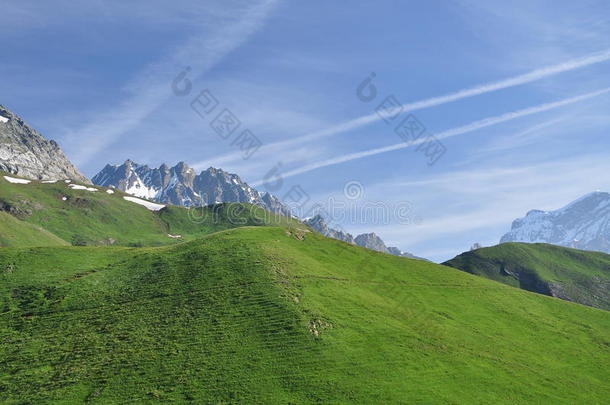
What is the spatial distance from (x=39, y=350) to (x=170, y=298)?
17.6 metres

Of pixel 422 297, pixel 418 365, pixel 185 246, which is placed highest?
pixel 185 246

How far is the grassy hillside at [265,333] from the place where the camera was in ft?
169

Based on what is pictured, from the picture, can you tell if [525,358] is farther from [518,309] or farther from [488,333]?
[518,309]

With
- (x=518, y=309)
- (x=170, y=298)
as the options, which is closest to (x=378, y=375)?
(x=170, y=298)

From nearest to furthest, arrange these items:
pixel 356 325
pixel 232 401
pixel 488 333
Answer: pixel 232 401 → pixel 356 325 → pixel 488 333

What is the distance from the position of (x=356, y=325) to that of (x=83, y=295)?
40.6 m

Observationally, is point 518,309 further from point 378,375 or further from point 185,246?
point 185,246

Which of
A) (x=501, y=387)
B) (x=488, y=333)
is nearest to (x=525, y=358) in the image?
(x=488, y=333)

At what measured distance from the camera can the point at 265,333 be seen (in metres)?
59.8

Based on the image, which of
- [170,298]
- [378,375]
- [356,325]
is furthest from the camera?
[170,298]

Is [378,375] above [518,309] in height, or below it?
below

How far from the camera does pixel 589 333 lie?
86250 millimetres

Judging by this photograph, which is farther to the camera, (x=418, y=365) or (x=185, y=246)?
(x=185, y=246)

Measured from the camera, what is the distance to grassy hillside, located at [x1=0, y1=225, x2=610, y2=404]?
51406mm
